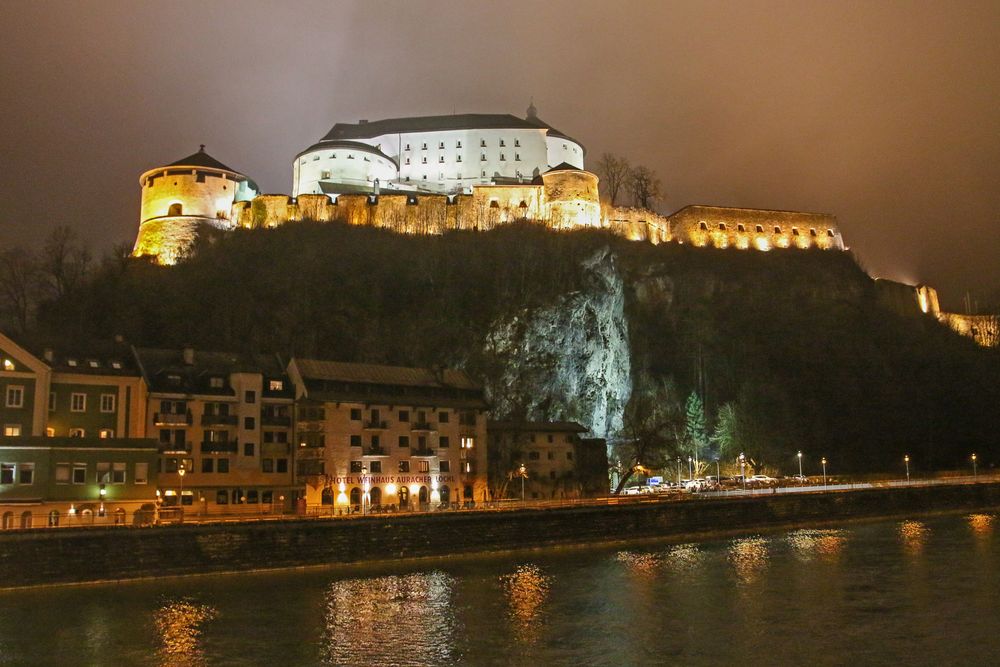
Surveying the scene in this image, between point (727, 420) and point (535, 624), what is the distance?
57.6 metres

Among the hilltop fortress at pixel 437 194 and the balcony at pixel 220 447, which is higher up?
the hilltop fortress at pixel 437 194

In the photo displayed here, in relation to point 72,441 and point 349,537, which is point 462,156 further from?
point 349,537

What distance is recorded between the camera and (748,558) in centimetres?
4716

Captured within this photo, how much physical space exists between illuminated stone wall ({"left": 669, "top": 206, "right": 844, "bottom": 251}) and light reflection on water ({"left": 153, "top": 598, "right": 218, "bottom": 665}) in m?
87.3

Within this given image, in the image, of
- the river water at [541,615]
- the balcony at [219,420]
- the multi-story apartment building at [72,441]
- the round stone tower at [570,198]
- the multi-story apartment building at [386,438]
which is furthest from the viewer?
the round stone tower at [570,198]

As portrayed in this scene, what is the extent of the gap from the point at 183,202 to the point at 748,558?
7177cm

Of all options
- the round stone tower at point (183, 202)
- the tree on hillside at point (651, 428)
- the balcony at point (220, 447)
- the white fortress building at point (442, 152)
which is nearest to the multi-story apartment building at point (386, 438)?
the balcony at point (220, 447)

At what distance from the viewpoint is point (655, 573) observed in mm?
41906

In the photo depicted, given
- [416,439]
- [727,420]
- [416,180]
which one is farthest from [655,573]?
[416,180]

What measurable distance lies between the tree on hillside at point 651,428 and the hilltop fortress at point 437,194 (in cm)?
2292

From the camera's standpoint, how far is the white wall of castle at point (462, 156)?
4518 inches

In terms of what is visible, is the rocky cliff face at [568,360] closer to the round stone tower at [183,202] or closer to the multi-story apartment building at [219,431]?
the multi-story apartment building at [219,431]

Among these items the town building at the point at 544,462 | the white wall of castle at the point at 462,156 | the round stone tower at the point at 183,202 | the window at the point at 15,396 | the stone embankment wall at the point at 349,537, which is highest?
the white wall of castle at the point at 462,156

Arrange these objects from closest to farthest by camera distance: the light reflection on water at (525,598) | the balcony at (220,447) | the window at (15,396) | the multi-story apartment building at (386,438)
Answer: the light reflection on water at (525,598) < the window at (15,396) < the balcony at (220,447) < the multi-story apartment building at (386,438)
